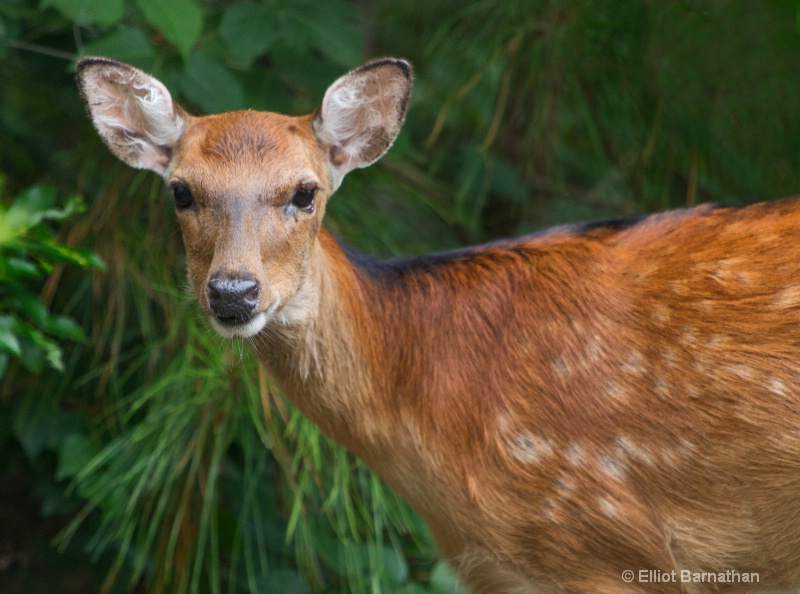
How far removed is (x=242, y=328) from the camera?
335 cm

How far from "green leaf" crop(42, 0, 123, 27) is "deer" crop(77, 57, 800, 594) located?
40cm

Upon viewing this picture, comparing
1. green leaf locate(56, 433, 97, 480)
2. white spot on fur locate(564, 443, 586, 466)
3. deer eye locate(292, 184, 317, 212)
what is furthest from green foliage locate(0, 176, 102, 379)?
white spot on fur locate(564, 443, 586, 466)

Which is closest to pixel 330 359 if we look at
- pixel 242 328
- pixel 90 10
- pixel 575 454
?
pixel 242 328

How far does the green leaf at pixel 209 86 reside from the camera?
4594 mm

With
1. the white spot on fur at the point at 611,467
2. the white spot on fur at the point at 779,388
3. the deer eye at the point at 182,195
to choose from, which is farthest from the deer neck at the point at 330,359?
the white spot on fur at the point at 779,388

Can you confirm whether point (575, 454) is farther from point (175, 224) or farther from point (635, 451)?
point (175, 224)

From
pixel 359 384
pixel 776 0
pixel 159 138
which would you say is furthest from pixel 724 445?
pixel 776 0

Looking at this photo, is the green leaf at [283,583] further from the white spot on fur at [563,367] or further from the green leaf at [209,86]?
the green leaf at [209,86]

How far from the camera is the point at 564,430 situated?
3.49 metres

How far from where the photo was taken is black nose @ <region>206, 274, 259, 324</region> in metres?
3.26

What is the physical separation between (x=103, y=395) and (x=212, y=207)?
204 centimetres

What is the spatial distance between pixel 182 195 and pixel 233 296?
543 mm

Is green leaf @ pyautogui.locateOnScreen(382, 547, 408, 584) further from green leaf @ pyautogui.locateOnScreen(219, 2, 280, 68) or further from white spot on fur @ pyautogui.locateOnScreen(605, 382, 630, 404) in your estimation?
green leaf @ pyautogui.locateOnScreen(219, 2, 280, 68)

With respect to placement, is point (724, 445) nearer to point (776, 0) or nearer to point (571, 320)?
point (571, 320)
